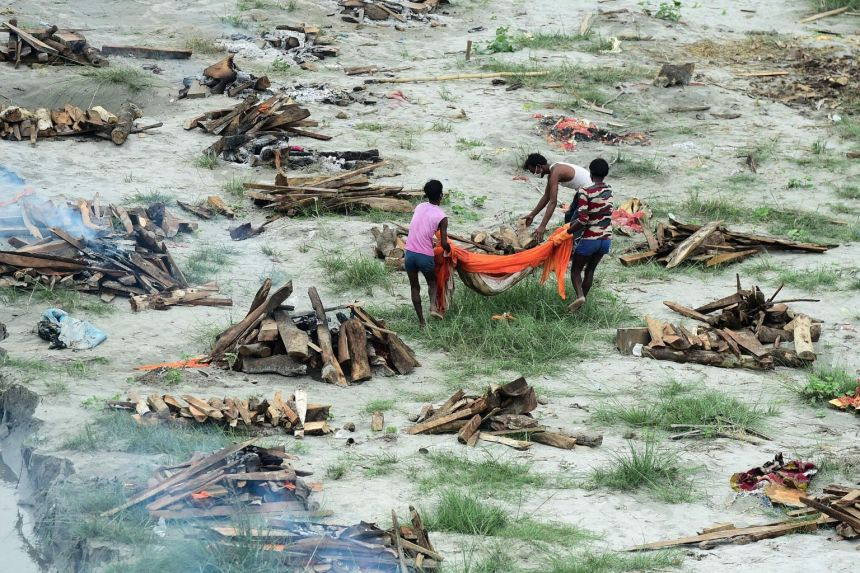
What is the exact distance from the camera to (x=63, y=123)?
16.4m

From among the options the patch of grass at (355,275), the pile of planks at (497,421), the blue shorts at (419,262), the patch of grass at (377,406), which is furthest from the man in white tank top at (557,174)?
the patch of grass at (377,406)

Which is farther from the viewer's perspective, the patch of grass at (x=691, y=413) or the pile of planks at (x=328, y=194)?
the pile of planks at (x=328, y=194)

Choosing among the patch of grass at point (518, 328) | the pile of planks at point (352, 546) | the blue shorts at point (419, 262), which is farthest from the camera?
the blue shorts at point (419, 262)

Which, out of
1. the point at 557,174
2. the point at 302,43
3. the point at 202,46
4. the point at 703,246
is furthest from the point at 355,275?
the point at 302,43

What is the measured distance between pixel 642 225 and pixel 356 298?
15.3 feet

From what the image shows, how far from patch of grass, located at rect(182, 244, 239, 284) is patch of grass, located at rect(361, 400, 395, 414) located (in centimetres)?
379

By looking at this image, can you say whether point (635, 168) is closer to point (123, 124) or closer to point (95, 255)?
point (123, 124)

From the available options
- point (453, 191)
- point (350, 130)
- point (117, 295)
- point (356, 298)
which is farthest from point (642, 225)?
point (117, 295)

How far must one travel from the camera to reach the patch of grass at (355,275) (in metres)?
12.8

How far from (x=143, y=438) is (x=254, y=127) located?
9.85 meters

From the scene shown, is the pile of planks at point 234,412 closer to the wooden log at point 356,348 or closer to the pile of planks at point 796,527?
the wooden log at point 356,348

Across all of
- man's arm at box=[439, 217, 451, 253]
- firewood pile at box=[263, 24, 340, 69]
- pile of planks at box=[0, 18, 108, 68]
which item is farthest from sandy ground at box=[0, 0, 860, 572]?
man's arm at box=[439, 217, 451, 253]

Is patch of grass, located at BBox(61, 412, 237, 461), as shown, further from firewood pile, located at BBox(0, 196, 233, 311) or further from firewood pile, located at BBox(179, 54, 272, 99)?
firewood pile, located at BBox(179, 54, 272, 99)

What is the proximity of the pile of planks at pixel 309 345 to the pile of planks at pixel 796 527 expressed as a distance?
408cm
